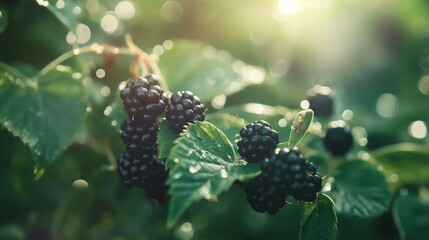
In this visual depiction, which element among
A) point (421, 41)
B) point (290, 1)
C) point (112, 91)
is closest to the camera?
point (112, 91)

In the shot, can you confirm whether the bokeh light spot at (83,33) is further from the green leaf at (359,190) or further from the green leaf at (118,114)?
the green leaf at (359,190)

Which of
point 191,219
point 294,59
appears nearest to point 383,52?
point 294,59

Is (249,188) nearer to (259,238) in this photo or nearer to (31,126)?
(31,126)

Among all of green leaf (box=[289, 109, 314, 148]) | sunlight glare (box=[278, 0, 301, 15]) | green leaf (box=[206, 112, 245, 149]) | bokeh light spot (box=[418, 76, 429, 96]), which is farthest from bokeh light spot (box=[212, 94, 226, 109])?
bokeh light spot (box=[418, 76, 429, 96])

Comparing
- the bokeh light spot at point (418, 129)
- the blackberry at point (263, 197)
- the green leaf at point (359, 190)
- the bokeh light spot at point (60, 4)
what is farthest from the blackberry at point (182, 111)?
the bokeh light spot at point (418, 129)

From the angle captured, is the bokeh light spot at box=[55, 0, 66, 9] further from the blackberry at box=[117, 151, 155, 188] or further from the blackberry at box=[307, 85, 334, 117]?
the blackberry at box=[307, 85, 334, 117]

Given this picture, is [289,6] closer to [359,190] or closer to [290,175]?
[359,190]

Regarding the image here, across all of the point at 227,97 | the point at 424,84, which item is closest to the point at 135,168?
the point at 227,97
